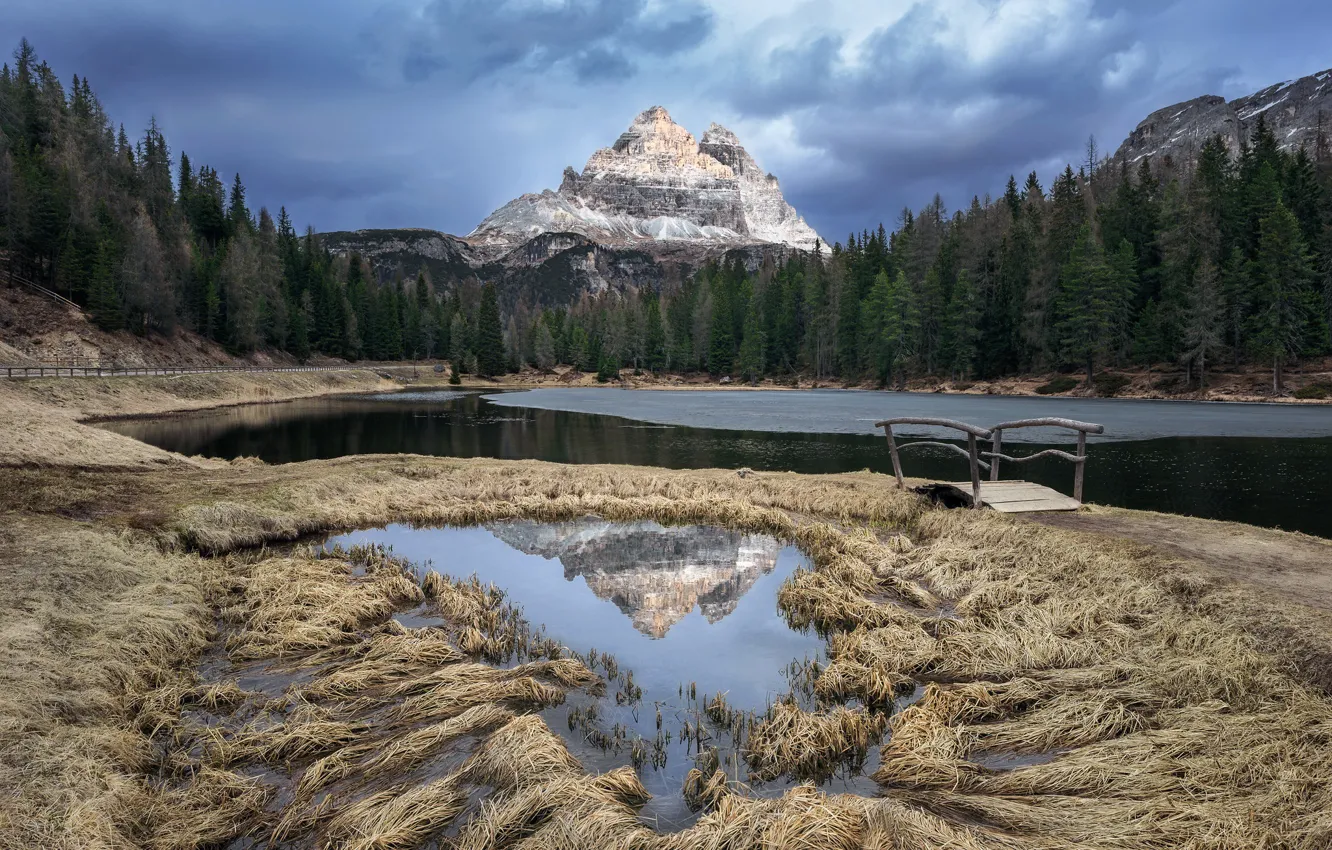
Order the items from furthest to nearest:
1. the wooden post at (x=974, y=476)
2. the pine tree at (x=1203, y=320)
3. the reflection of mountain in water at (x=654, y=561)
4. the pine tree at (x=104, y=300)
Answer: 1. the pine tree at (x=104, y=300)
2. the pine tree at (x=1203, y=320)
3. the wooden post at (x=974, y=476)
4. the reflection of mountain in water at (x=654, y=561)

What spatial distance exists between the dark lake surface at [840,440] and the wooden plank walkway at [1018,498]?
709cm

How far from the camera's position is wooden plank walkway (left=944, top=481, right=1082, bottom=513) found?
14.5 m

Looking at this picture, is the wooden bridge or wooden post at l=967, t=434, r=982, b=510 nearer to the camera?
the wooden bridge

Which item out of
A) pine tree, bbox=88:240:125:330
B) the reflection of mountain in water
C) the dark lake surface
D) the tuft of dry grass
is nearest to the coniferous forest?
pine tree, bbox=88:240:125:330

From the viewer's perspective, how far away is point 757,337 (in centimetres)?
11675

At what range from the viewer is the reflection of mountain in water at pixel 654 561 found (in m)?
11.2

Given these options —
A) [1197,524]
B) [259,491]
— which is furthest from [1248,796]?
[259,491]

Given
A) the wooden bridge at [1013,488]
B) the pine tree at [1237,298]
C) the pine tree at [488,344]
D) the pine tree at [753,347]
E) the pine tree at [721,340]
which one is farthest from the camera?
the pine tree at [488,344]

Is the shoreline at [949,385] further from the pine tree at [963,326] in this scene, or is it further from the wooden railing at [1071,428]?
the wooden railing at [1071,428]

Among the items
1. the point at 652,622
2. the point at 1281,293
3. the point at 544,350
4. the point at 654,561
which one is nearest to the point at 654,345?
the point at 544,350

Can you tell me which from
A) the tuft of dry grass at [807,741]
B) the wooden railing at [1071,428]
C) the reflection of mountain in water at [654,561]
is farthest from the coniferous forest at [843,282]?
the tuft of dry grass at [807,741]

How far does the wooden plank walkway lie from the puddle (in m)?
4.40

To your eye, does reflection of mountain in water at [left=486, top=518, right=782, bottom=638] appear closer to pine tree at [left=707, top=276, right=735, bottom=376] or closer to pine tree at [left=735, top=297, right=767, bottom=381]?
pine tree at [left=735, top=297, right=767, bottom=381]

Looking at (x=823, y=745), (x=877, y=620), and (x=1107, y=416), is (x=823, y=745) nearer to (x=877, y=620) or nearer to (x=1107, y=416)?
(x=877, y=620)
